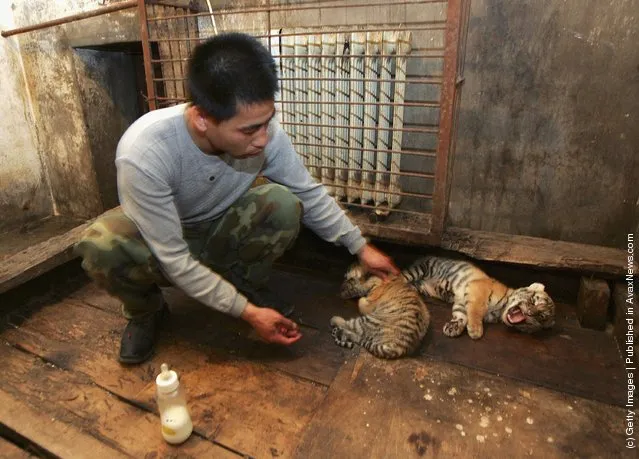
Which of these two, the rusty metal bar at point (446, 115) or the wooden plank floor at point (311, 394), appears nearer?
the wooden plank floor at point (311, 394)

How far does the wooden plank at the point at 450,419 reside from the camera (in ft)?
4.85

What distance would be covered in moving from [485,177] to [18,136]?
3788 mm

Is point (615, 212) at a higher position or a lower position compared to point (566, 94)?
lower

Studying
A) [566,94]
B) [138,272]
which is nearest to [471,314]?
[566,94]

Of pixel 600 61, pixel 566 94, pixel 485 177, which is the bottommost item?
pixel 485 177

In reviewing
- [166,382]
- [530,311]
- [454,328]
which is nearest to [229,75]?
[166,382]

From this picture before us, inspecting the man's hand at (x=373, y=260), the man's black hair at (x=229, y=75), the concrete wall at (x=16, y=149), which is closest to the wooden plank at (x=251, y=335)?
the man's hand at (x=373, y=260)

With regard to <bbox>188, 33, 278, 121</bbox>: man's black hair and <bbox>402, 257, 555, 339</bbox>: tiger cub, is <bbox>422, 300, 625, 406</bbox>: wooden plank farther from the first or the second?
<bbox>188, 33, 278, 121</bbox>: man's black hair

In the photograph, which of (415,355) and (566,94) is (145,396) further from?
(566,94)

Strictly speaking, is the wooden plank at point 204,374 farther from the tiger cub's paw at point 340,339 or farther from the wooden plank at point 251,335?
the tiger cub's paw at point 340,339

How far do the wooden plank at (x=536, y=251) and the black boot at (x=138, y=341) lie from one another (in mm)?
1603

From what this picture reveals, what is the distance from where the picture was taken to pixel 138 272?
6.04 feet

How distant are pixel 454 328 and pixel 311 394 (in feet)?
2.68

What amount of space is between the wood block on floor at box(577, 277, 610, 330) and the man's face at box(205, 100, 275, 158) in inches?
70.7
